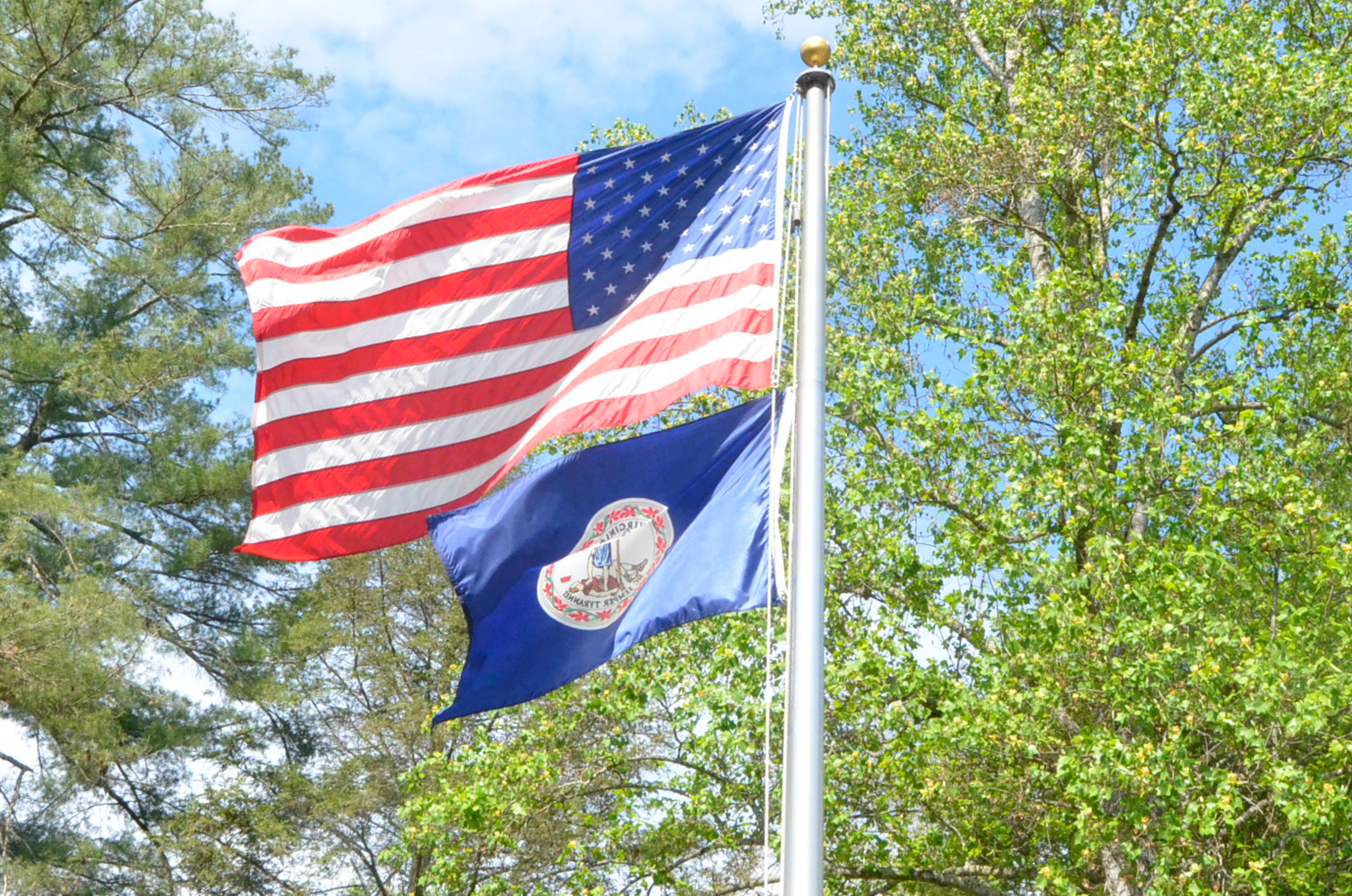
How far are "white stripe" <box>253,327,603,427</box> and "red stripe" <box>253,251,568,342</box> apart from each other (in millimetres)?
306

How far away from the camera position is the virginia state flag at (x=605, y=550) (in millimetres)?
5590

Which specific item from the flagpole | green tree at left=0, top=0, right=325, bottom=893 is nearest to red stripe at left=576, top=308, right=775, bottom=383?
the flagpole

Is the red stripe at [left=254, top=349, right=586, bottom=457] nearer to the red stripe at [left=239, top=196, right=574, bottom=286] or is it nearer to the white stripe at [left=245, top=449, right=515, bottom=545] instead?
the white stripe at [left=245, top=449, right=515, bottom=545]

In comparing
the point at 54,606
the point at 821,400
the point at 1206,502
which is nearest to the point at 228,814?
the point at 54,606

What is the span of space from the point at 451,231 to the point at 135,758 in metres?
14.3

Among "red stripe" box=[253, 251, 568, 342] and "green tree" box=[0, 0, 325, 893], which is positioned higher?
"green tree" box=[0, 0, 325, 893]

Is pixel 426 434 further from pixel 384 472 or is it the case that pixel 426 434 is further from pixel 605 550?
pixel 605 550

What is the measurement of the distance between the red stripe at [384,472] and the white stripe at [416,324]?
57 centimetres

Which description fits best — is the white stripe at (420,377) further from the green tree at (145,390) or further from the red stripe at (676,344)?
the green tree at (145,390)

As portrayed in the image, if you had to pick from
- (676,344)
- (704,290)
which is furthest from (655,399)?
(704,290)

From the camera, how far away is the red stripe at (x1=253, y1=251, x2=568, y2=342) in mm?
6898

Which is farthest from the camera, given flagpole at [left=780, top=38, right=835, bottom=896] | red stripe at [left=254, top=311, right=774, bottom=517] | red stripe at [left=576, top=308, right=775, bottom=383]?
red stripe at [left=254, top=311, right=774, bottom=517]

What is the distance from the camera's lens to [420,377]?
6.97 meters

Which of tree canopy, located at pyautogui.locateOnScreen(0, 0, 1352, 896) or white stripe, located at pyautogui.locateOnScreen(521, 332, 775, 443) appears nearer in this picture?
white stripe, located at pyautogui.locateOnScreen(521, 332, 775, 443)
